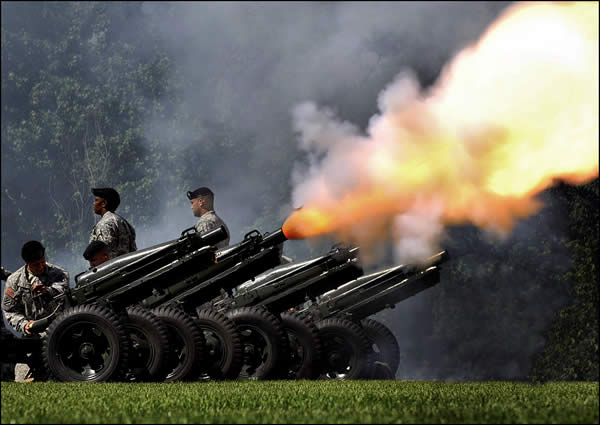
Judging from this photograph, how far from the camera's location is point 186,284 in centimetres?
1530

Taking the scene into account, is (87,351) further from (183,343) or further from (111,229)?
(111,229)

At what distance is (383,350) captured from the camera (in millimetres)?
19156

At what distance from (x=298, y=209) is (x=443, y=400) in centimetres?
633

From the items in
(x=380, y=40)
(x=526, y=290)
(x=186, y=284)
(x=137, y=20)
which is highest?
(x=137, y=20)

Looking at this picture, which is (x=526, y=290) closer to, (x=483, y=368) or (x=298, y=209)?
(x=483, y=368)

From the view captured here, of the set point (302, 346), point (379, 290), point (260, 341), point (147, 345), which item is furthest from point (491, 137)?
point (147, 345)

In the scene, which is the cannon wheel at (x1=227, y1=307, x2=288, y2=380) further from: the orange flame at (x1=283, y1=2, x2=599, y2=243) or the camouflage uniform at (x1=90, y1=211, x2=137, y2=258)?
the camouflage uniform at (x1=90, y1=211, x2=137, y2=258)

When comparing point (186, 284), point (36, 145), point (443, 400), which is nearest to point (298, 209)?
point (186, 284)

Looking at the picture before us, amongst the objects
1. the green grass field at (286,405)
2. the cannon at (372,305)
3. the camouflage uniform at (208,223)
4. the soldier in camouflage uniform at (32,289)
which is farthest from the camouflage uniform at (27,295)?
the cannon at (372,305)

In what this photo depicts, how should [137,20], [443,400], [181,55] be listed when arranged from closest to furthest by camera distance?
[443,400] < [181,55] < [137,20]

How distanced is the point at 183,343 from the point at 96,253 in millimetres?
1491

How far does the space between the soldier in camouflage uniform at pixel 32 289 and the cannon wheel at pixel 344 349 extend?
14.4 ft

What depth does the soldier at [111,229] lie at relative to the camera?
14.6m

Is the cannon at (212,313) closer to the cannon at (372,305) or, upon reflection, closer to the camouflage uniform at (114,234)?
the cannon at (372,305)
